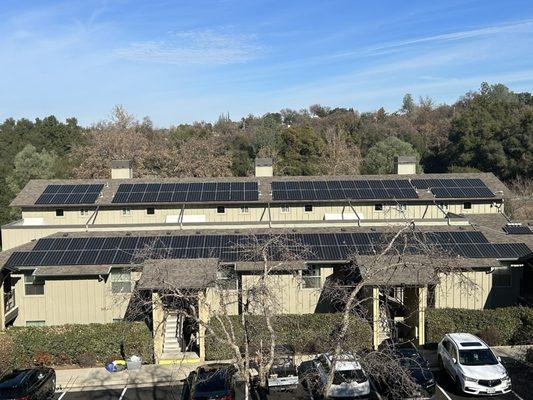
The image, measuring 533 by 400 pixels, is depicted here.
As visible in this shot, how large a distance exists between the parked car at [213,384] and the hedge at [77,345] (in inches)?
171

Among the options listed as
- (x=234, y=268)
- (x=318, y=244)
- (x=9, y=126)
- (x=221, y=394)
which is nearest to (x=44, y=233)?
(x=234, y=268)

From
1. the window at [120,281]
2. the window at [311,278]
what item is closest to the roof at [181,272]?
the window at [120,281]

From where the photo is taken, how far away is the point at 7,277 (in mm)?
26422

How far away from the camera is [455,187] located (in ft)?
113

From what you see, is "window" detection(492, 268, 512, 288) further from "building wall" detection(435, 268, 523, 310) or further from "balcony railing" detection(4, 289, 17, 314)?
"balcony railing" detection(4, 289, 17, 314)

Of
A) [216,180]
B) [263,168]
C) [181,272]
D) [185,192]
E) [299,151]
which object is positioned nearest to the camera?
[181,272]

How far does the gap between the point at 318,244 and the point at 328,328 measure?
506cm

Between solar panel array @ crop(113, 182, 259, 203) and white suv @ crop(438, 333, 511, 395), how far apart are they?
51.6ft

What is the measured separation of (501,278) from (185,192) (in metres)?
18.6

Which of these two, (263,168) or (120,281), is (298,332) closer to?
(120,281)

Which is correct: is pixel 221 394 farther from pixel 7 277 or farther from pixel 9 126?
pixel 9 126

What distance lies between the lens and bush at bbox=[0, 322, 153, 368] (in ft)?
73.0

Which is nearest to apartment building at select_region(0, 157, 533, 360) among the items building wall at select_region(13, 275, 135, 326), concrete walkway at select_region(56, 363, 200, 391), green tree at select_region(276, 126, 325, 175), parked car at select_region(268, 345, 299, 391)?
building wall at select_region(13, 275, 135, 326)

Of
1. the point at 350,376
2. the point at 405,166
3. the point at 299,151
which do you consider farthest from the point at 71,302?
the point at 299,151
